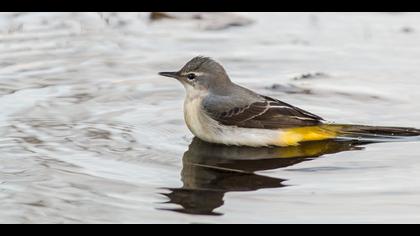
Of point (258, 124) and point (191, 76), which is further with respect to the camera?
point (191, 76)

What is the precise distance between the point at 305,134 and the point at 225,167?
4.28 ft

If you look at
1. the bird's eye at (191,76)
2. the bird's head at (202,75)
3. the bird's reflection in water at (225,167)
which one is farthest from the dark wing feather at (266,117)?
the bird's eye at (191,76)

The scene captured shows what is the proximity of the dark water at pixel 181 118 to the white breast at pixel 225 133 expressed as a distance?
95mm

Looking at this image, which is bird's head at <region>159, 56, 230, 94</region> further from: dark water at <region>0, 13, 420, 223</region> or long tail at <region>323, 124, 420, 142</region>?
long tail at <region>323, 124, 420, 142</region>

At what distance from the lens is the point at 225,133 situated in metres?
9.44

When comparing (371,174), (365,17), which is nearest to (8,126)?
(371,174)

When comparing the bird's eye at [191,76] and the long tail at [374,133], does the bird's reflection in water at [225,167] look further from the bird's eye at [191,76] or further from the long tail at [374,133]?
the bird's eye at [191,76]

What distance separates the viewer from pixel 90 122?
9844 millimetres

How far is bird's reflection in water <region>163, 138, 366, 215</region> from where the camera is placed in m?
7.57

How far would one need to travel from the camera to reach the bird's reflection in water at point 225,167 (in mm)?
7566

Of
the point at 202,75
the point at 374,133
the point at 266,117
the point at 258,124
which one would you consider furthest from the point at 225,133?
the point at 374,133

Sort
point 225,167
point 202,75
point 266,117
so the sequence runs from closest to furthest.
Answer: point 225,167 < point 266,117 < point 202,75

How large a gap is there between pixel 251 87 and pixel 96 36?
3346 mm

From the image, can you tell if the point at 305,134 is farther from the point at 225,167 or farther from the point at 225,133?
the point at 225,167
